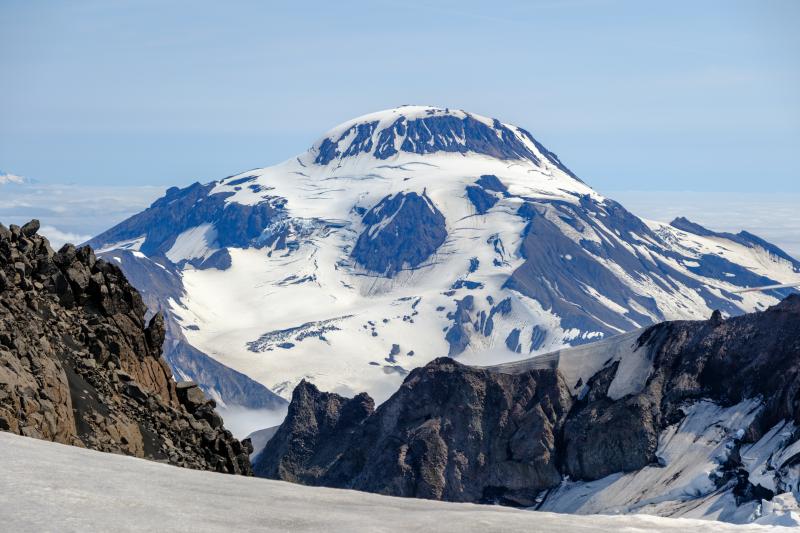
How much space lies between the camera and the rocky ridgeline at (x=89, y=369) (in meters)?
51.9

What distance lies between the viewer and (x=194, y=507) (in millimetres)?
35500

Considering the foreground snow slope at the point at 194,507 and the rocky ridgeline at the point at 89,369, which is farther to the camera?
the rocky ridgeline at the point at 89,369

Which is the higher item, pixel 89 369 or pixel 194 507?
pixel 89 369

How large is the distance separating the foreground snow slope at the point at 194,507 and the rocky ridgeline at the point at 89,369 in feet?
30.2

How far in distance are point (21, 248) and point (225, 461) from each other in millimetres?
14799

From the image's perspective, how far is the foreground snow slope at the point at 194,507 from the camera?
1293 inches

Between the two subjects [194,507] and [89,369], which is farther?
[89,369]

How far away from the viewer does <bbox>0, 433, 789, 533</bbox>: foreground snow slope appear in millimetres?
32844

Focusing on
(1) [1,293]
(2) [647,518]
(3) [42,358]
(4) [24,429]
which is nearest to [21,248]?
(1) [1,293]

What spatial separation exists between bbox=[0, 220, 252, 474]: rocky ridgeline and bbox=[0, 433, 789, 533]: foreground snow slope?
9.20 metres

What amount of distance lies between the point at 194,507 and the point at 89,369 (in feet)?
81.8

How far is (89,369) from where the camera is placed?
58.8m

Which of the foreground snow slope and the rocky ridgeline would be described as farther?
the rocky ridgeline

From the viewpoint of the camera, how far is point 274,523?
34938mm
